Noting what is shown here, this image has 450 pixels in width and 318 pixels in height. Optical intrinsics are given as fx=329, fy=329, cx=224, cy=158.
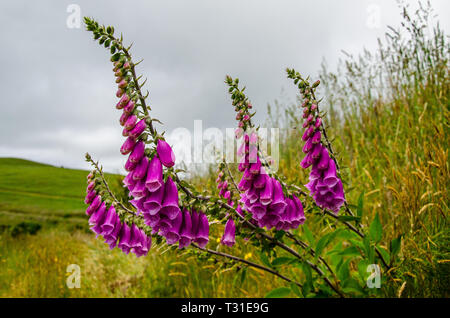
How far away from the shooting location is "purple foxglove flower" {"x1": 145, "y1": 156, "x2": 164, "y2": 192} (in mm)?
1299

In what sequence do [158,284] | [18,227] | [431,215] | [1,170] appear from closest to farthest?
[431,215] < [158,284] < [18,227] < [1,170]

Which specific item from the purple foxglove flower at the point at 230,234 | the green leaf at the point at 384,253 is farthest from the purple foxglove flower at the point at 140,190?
the green leaf at the point at 384,253

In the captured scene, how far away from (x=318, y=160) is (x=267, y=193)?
1.44 ft

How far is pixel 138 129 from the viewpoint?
51.5 inches

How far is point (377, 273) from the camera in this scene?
188cm

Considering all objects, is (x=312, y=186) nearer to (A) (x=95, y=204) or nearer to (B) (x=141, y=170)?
(B) (x=141, y=170)

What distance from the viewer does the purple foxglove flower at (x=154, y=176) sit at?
1.30 m

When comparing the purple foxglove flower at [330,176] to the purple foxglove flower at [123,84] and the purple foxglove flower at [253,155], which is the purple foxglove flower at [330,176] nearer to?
the purple foxglove flower at [253,155]

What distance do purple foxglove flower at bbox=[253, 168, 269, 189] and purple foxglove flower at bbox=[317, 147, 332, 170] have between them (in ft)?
1.16

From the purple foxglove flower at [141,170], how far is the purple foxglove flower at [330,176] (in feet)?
3.00

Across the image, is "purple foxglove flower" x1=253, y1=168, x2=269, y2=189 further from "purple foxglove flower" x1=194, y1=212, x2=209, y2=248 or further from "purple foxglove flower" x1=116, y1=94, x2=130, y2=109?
"purple foxglove flower" x1=116, y1=94, x2=130, y2=109
